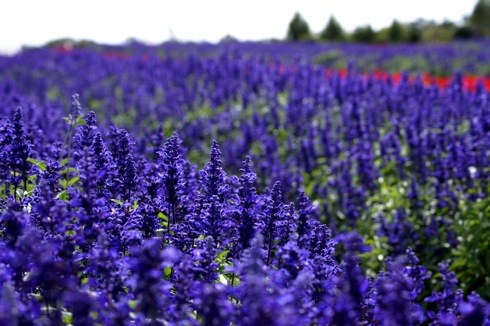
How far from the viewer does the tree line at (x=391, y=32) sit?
150ft

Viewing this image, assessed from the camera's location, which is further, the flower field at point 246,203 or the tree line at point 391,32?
the tree line at point 391,32

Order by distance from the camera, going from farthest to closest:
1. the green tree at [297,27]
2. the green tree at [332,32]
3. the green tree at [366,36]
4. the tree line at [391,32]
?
the green tree at [297,27]
the green tree at [332,32]
the green tree at [366,36]
the tree line at [391,32]

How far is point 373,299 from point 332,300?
1120 mm

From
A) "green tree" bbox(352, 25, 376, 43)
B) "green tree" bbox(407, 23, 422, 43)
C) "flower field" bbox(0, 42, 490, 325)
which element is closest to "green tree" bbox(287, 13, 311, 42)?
"green tree" bbox(352, 25, 376, 43)

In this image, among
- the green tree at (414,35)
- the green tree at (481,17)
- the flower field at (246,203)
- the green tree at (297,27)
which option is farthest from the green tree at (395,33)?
the flower field at (246,203)

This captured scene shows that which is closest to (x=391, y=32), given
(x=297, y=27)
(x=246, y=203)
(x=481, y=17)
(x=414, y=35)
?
(x=414, y=35)

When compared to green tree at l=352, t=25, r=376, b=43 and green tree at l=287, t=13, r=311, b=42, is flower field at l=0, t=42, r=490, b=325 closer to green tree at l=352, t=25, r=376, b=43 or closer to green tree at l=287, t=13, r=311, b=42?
green tree at l=352, t=25, r=376, b=43

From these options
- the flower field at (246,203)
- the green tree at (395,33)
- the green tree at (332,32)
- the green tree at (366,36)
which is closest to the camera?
the flower field at (246,203)

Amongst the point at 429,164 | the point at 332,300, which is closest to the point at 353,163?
the point at 429,164

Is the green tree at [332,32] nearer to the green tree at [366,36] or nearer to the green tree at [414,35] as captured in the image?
the green tree at [366,36]

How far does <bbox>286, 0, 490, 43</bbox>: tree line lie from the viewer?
1797 inches

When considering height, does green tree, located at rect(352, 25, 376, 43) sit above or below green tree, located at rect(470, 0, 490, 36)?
below

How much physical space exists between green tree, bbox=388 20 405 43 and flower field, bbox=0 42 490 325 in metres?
30.3

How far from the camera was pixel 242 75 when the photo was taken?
51.2 ft
